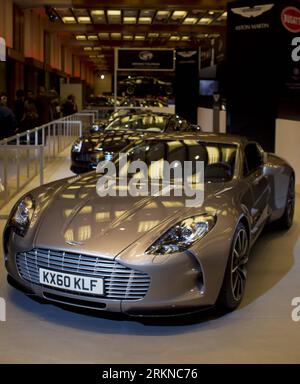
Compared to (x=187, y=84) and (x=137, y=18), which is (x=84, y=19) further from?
(x=187, y=84)

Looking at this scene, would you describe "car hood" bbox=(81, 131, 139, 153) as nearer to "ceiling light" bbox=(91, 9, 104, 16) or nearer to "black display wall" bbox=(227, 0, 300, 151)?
"black display wall" bbox=(227, 0, 300, 151)

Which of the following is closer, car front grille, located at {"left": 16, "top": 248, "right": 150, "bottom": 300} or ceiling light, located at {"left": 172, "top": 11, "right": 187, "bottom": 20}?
car front grille, located at {"left": 16, "top": 248, "right": 150, "bottom": 300}

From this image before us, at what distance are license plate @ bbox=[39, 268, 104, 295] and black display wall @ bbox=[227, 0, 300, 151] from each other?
7.44 meters

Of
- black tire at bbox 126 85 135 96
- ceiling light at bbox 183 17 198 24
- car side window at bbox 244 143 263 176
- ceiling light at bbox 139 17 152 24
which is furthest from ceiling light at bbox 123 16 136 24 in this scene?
car side window at bbox 244 143 263 176

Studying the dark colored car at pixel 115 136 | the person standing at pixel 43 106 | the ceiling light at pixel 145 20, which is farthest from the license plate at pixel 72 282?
the ceiling light at pixel 145 20

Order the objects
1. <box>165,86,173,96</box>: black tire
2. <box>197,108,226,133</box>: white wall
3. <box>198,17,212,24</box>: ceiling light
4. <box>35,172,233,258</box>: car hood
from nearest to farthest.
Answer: <box>35,172,233,258</box>: car hood, <box>197,108,226,133</box>: white wall, <box>198,17,212,24</box>: ceiling light, <box>165,86,173,96</box>: black tire

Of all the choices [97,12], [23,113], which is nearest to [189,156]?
[23,113]

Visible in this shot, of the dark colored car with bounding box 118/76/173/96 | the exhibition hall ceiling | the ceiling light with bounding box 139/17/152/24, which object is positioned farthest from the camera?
the ceiling light with bounding box 139/17/152/24

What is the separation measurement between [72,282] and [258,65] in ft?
26.1

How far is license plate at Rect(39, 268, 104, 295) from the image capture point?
137 inches

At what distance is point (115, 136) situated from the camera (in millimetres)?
10125

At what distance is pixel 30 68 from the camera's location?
23.2 meters

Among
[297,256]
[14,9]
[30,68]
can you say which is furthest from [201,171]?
[30,68]

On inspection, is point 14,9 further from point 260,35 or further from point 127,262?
point 127,262
